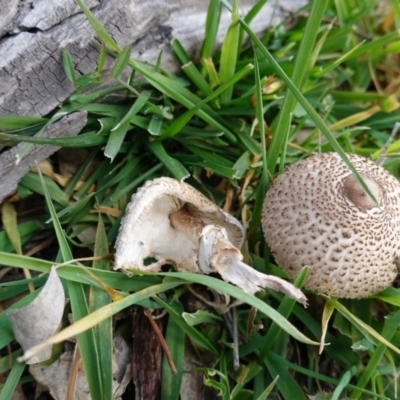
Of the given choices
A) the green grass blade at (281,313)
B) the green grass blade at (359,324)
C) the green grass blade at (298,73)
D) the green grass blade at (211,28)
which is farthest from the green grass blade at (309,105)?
the green grass blade at (359,324)

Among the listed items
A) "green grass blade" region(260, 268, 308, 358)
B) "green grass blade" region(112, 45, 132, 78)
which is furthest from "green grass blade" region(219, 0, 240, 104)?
"green grass blade" region(260, 268, 308, 358)

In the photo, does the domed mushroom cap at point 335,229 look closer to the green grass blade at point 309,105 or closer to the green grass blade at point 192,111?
the green grass blade at point 309,105

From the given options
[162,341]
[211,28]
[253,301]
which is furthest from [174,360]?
[211,28]

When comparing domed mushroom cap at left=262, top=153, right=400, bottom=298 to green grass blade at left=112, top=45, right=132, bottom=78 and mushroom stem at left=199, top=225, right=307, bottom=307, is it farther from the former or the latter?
green grass blade at left=112, top=45, right=132, bottom=78

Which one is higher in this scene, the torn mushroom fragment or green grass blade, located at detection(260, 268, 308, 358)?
the torn mushroom fragment

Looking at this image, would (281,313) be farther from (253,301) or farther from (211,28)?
(211,28)

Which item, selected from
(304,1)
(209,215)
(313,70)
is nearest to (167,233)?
(209,215)
